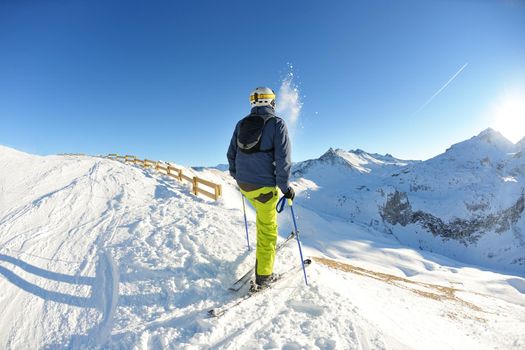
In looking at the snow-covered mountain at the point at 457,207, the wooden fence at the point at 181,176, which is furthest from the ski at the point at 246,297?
the snow-covered mountain at the point at 457,207

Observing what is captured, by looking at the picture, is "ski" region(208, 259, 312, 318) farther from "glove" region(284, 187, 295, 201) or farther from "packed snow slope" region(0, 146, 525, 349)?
"glove" region(284, 187, 295, 201)

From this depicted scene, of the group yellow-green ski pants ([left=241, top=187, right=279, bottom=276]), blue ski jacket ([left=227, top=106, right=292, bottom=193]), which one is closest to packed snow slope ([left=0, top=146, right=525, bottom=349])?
yellow-green ski pants ([left=241, top=187, right=279, bottom=276])

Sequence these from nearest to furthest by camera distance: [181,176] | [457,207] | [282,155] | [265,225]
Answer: [282,155]
[265,225]
[181,176]
[457,207]

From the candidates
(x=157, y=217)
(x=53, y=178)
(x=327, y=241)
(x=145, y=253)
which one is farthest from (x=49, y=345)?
(x=327, y=241)

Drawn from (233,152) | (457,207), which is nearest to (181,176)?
(233,152)

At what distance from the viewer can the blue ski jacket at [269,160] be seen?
412 centimetres

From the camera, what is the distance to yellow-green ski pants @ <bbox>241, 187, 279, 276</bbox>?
4352 mm

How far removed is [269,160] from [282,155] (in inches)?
10.5

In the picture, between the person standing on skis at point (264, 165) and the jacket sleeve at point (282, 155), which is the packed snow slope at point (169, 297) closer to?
the person standing on skis at point (264, 165)

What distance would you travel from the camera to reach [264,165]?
4277mm

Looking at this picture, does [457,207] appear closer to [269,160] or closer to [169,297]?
[269,160]

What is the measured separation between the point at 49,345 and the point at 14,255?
3990 mm

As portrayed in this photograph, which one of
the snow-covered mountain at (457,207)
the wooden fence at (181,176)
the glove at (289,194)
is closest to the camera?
the glove at (289,194)

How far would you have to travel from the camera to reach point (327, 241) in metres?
47.5
